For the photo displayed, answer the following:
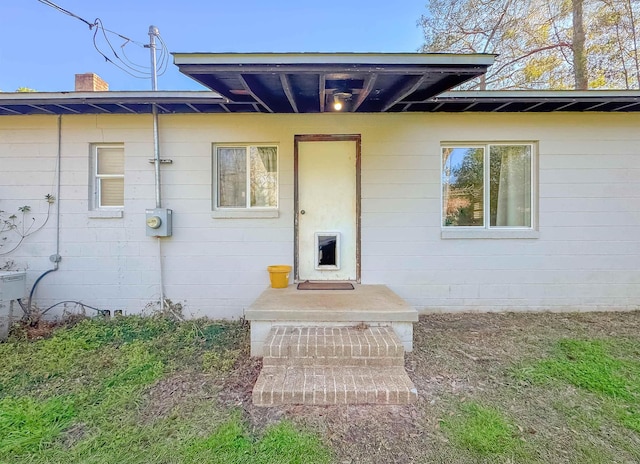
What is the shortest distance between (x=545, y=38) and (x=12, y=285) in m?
11.8

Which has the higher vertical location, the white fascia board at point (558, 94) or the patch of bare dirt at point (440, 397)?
the white fascia board at point (558, 94)

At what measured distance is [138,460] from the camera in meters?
1.90

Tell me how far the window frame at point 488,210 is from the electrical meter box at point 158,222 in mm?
3934

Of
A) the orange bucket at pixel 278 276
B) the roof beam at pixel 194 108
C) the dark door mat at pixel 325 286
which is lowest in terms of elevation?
the dark door mat at pixel 325 286

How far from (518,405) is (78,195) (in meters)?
5.74

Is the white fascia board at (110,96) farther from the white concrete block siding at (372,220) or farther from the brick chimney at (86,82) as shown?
the brick chimney at (86,82)

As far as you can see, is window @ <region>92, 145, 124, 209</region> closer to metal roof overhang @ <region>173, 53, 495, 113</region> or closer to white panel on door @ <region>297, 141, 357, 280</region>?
metal roof overhang @ <region>173, 53, 495, 113</region>

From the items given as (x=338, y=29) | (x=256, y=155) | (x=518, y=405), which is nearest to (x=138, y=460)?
(x=518, y=405)

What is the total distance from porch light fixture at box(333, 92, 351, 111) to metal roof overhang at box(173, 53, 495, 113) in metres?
0.01

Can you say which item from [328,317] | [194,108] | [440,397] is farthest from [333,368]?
[194,108]

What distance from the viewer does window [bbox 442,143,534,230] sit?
15.5 feet

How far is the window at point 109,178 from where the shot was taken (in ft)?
15.3

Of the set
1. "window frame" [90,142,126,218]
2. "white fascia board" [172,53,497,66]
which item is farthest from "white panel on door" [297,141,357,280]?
"window frame" [90,142,126,218]

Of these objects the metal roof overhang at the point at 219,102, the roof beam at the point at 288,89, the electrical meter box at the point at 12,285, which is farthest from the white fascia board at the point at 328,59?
the electrical meter box at the point at 12,285
